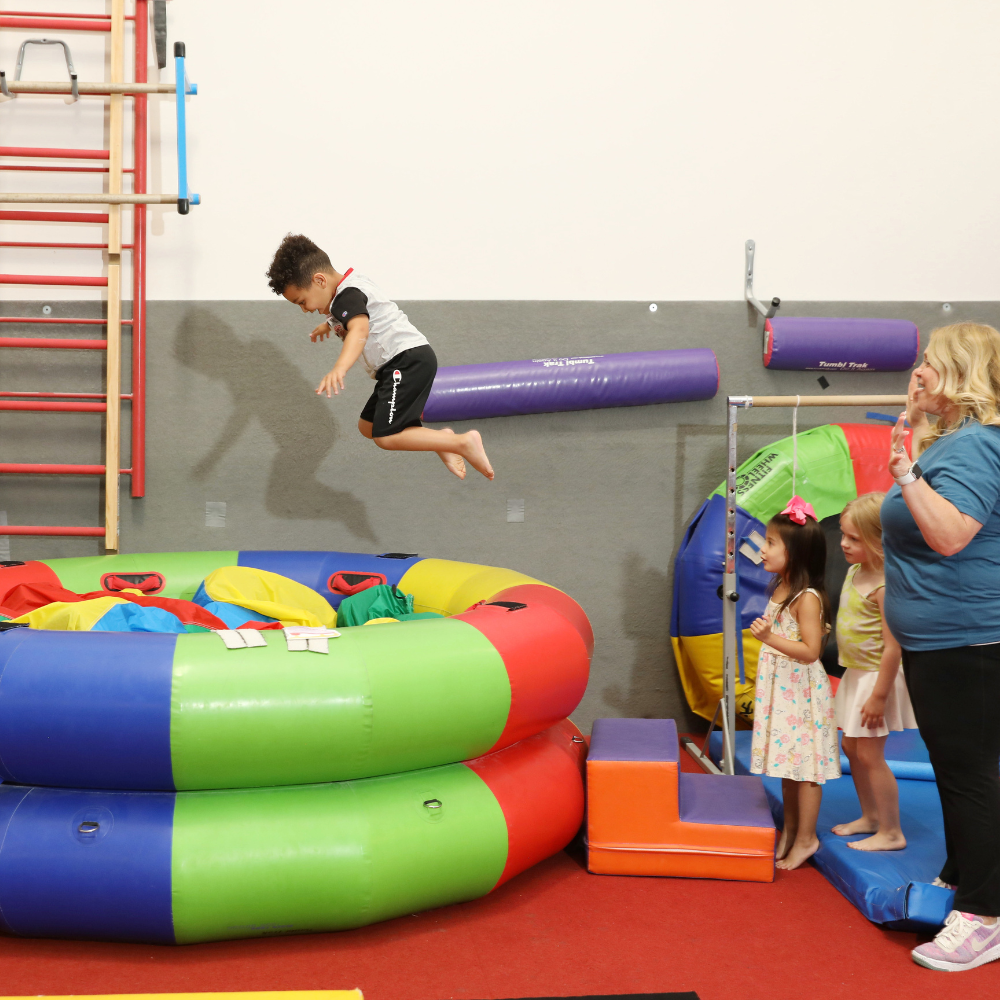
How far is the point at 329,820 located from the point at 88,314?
2.63 m

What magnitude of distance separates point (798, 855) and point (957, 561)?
1043 mm

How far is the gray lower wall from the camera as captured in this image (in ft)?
12.8

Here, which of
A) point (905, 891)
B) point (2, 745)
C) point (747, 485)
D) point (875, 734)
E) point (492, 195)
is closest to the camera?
point (2, 745)

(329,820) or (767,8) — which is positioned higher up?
(767,8)

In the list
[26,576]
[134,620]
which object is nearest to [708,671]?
[134,620]

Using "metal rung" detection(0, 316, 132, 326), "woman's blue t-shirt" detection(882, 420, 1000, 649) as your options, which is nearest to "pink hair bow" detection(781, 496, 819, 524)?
"woman's blue t-shirt" detection(882, 420, 1000, 649)

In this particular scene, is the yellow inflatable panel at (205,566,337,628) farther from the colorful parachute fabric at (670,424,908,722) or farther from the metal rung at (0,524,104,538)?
the colorful parachute fabric at (670,424,908,722)

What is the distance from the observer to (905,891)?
7.23 feet

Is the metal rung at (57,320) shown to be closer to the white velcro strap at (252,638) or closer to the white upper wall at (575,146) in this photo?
the white upper wall at (575,146)

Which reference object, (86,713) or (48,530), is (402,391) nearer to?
(86,713)

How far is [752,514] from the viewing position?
3.64m

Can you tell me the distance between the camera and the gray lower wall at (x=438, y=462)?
3900 mm

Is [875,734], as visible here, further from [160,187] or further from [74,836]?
[160,187]

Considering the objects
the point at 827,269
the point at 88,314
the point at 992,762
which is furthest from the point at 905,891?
the point at 88,314
